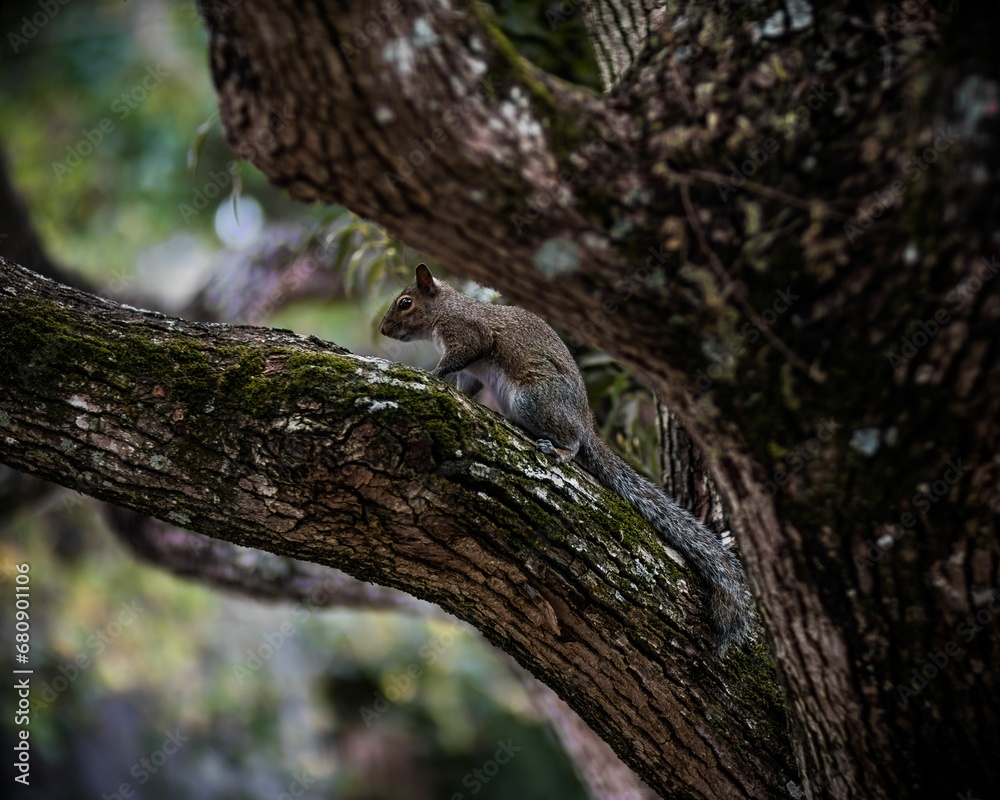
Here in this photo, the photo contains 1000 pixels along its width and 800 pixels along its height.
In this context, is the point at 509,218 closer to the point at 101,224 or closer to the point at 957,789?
the point at 957,789

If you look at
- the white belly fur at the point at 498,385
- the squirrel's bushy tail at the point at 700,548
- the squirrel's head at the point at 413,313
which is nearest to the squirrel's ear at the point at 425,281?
the squirrel's head at the point at 413,313

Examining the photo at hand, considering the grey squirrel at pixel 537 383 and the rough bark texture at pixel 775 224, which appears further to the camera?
the grey squirrel at pixel 537 383

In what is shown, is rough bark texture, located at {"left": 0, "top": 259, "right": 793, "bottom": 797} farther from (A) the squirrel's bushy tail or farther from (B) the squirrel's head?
(B) the squirrel's head

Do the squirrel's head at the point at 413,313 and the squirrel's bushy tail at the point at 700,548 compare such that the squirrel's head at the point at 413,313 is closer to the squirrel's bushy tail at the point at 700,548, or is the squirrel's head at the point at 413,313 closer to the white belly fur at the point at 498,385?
the white belly fur at the point at 498,385

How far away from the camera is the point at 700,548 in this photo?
2.63 m

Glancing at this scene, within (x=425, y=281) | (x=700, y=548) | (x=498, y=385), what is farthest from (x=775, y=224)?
(x=425, y=281)

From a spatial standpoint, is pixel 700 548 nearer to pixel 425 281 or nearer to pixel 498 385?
pixel 498 385

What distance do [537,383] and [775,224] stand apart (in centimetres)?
215

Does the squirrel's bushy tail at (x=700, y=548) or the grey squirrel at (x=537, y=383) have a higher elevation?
the squirrel's bushy tail at (x=700, y=548)

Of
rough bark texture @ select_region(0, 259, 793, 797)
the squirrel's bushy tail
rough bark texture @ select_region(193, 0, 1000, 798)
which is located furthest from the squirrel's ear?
rough bark texture @ select_region(193, 0, 1000, 798)

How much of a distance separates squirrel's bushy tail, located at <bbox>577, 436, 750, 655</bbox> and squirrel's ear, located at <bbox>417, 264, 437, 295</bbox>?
1395 millimetres

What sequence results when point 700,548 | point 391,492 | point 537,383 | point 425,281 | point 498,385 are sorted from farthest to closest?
1. point 425,281
2. point 498,385
3. point 537,383
4. point 700,548
5. point 391,492

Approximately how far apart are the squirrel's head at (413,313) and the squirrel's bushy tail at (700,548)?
4.55 ft

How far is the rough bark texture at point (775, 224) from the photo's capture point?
155 centimetres
